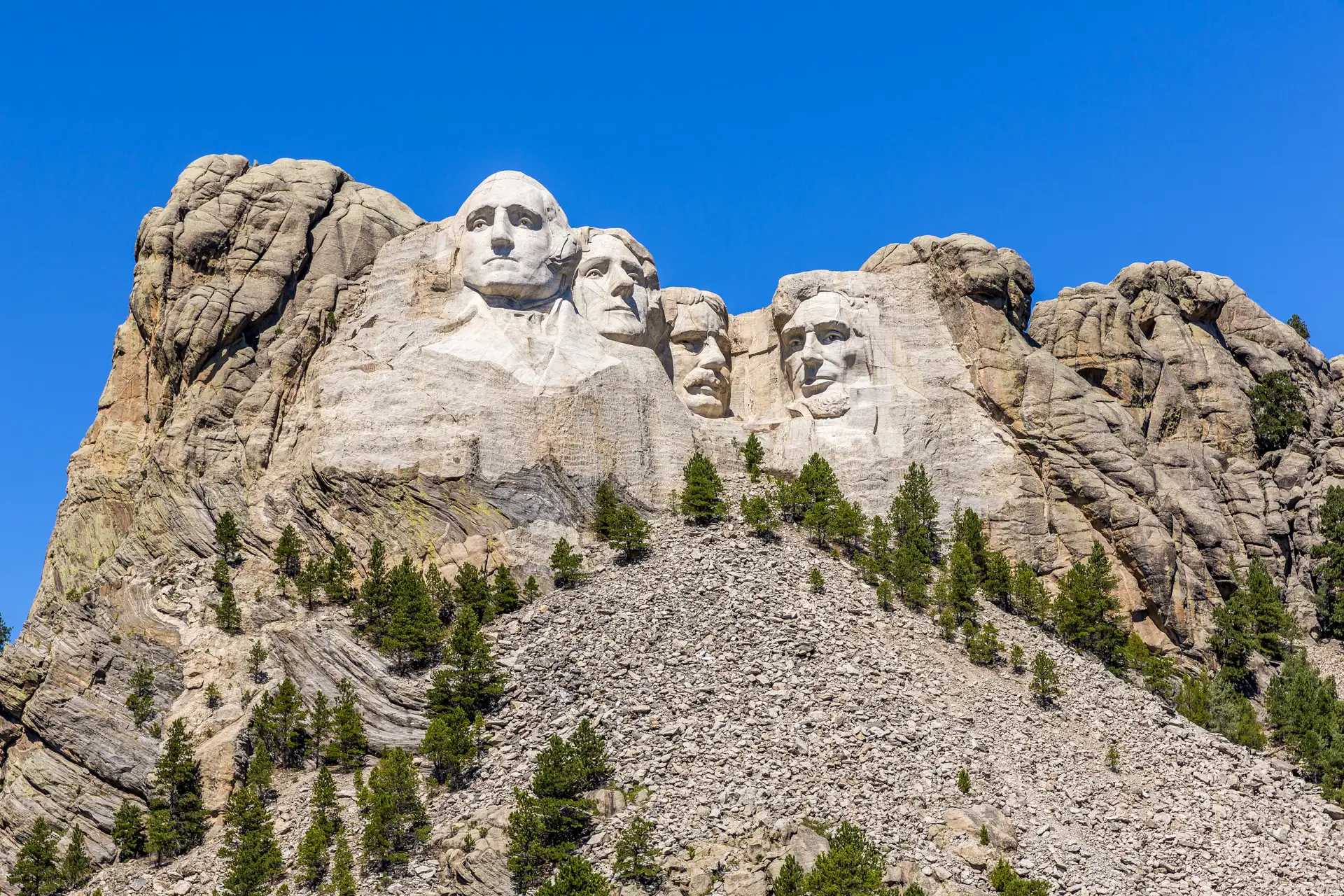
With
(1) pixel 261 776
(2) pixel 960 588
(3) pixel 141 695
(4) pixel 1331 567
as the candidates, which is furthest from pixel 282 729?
(4) pixel 1331 567

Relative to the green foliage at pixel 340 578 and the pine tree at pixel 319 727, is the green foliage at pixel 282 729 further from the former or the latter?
the green foliage at pixel 340 578

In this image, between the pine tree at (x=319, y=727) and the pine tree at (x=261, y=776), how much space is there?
125cm

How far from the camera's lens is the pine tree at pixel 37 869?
181 ft

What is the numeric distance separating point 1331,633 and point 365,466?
96.7 ft

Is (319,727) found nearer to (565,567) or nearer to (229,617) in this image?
(229,617)

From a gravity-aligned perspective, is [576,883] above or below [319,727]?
below

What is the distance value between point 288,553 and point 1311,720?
27927 millimetres

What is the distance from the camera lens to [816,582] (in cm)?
6253

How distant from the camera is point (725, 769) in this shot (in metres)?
54.0


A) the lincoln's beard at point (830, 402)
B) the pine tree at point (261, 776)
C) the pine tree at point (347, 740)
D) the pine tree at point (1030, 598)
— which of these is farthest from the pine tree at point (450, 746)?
the lincoln's beard at point (830, 402)

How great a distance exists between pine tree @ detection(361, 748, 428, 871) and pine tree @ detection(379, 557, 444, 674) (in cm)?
534

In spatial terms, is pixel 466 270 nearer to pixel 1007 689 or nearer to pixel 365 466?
pixel 365 466

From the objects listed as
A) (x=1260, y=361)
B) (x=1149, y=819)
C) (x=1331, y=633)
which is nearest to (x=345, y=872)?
(x=1149, y=819)

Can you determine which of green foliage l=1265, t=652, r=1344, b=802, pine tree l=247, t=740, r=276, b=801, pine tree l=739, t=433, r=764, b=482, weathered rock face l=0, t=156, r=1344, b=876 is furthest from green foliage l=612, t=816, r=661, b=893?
pine tree l=739, t=433, r=764, b=482
